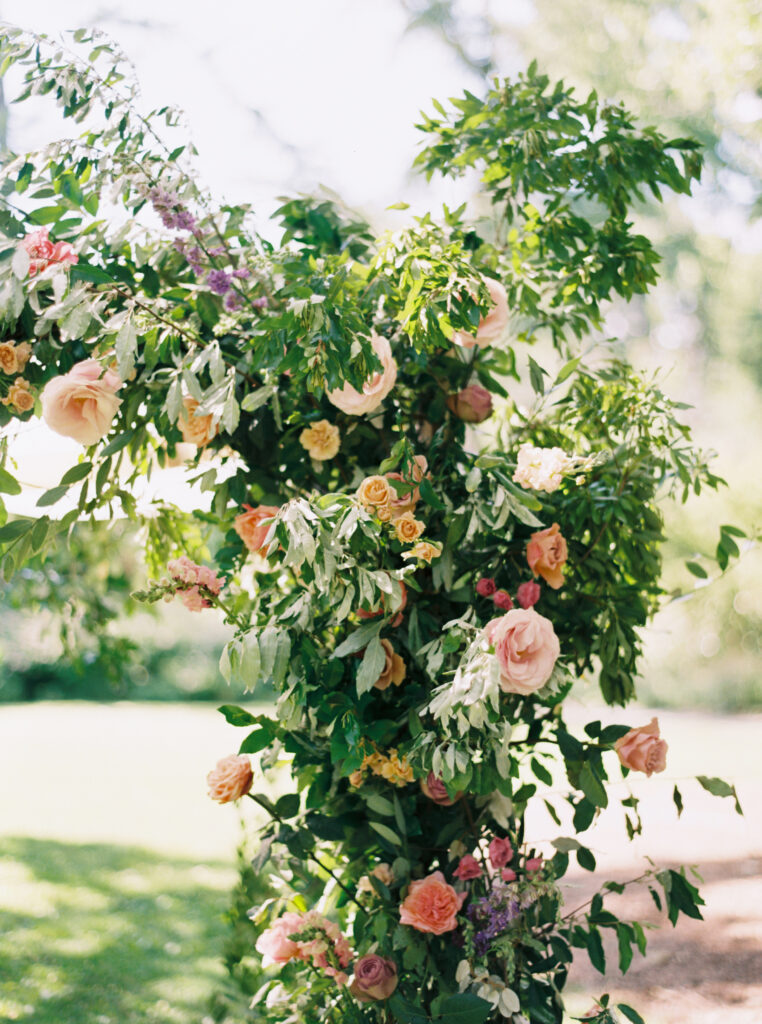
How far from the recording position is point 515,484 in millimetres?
1430

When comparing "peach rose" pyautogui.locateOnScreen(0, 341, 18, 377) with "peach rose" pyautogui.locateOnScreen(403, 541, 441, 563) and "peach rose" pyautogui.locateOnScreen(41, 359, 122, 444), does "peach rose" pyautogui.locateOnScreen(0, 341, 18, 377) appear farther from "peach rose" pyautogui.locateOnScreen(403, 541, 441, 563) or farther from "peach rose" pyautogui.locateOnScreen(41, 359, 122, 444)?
"peach rose" pyautogui.locateOnScreen(403, 541, 441, 563)

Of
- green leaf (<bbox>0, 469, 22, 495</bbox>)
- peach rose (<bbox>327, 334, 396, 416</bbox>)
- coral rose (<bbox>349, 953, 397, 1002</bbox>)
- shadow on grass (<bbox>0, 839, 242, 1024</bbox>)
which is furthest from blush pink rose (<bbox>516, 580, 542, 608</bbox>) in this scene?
shadow on grass (<bbox>0, 839, 242, 1024</bbox>)

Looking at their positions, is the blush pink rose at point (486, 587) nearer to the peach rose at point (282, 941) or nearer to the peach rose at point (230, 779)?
the peach rose at point (230, 779)

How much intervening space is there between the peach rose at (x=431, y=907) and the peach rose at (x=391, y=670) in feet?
1.11

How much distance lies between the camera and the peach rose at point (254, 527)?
1.48 metres

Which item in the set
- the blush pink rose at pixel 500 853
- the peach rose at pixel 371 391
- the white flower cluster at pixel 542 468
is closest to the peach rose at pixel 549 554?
the white flower cluster at pixel 542 468

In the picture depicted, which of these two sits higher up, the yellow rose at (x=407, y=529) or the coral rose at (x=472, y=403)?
the coral rose at (x=472, y=403)

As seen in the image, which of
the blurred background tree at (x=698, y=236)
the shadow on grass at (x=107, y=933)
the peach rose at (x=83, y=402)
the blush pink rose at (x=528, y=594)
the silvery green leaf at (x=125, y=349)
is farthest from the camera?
the blurred background tree at (x=698, y=236)

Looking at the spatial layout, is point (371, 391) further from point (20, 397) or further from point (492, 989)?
point (492, 989)

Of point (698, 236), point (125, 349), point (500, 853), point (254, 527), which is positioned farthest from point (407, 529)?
point (698, 236)

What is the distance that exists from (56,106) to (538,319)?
921 millimetres

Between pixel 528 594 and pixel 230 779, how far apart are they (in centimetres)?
57

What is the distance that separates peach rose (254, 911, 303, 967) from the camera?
161cm

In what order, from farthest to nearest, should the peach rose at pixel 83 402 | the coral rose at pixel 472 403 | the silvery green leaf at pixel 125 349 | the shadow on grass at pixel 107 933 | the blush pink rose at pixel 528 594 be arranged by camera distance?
the shadow on grass at pixel 107 933
the coral rose at pixel 472 403
the blush pink rose at pixel 528 594
the peach rose at pixel 83 402
the silvery green leaf at pixel 125 349
